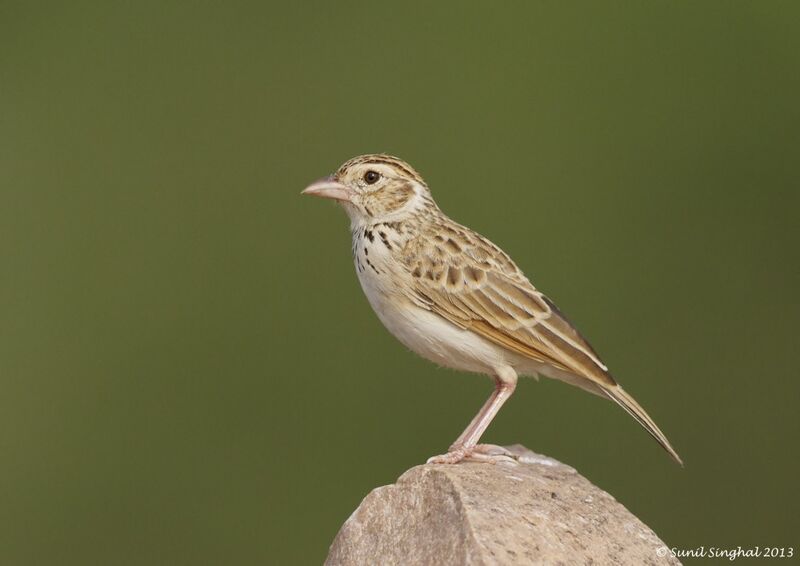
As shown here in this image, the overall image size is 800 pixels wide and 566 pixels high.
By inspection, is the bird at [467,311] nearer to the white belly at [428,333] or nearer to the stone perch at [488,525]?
the white belly at [428,333]

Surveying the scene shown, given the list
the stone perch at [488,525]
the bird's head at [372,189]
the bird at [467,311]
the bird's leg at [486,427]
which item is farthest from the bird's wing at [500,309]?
the stone perch at [488,525]

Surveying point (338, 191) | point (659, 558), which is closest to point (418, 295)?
point (338, 191)

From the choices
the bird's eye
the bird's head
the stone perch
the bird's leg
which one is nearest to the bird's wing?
→ the bird's leg

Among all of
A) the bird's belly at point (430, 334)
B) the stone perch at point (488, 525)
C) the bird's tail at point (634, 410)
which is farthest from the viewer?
the bird's belly at point (430, 334)

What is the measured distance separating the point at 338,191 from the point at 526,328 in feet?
4.30

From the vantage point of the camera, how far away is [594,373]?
630 cm

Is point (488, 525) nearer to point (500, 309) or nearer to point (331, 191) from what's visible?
point (500, 309)

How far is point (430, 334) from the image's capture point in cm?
645

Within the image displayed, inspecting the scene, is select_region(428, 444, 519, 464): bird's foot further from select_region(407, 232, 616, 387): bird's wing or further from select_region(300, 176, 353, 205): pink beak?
select_region(300, 176, 353, 205): pink beak

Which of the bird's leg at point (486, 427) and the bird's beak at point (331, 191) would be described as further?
the bird's beak at point (331, 191)

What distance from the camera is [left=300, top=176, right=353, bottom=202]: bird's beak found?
683cm

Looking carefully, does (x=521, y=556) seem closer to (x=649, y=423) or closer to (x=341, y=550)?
(x=341, y=550)

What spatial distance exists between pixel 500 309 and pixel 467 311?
170mm

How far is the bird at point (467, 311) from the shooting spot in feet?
20.9
